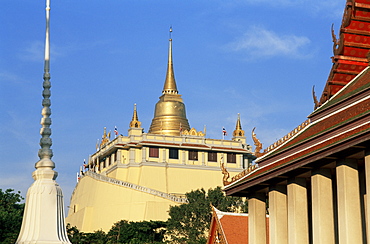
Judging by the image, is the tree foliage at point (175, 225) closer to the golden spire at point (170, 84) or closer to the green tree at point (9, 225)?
the green tree at point (9, 225)

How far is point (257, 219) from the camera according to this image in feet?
87.4

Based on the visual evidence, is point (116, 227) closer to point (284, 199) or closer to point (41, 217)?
point (284, 199)

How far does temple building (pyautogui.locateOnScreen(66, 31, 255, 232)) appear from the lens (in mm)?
81312

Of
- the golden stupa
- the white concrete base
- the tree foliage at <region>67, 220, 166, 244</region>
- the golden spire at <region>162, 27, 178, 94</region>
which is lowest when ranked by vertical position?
the white concrete base

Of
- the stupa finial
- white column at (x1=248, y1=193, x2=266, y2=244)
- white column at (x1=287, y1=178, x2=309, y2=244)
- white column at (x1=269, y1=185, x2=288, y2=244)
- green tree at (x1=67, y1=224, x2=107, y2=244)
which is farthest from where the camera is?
green tree at (x1=67, y1=224, x2=107, y2=244)

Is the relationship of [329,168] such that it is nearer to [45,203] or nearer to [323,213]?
[323,213]

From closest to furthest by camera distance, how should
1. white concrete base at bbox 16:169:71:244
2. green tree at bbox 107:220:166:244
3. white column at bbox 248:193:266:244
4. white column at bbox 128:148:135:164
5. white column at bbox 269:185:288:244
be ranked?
white concrete base at bbox 16:169:71:244 < white column at bbox 269:185:288:244 < white column at bbox 248:193:266:244 < green tree at bbox 107:220:166:244 < white column at bbox 128:148:135:164

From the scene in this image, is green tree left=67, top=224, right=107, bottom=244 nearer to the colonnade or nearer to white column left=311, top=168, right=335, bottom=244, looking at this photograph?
the colonnade

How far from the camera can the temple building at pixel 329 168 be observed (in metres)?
19.4

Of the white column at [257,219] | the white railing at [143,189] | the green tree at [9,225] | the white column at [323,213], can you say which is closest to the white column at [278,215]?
the white column at [257,219]

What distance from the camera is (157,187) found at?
8494 centimetres

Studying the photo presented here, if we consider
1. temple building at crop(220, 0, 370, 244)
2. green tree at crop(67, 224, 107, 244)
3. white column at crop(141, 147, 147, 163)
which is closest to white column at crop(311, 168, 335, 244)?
temple building at crop(220, 0, 370, 244)

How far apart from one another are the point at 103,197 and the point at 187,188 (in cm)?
978

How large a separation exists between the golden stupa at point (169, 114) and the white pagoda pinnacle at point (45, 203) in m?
80.4
